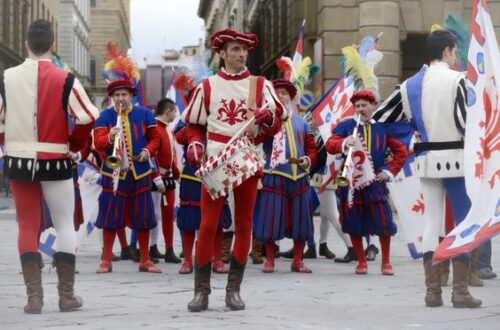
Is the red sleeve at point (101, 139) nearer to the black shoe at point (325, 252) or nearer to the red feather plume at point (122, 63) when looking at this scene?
the red feather plume at point (122, 63)

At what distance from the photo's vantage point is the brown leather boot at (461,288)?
6.50 m

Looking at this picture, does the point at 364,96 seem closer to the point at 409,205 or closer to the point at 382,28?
the point at 409,205

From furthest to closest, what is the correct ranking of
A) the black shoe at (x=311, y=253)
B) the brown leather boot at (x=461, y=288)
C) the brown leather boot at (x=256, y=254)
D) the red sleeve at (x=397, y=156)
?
the black shoe at (x=311, y=253) → the brown leather boot at (x=256, y=254) → the red sleeve at (x=397, y=156) → the brown leather boot at (x=461, y=288)

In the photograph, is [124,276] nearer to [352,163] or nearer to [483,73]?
[352,163]

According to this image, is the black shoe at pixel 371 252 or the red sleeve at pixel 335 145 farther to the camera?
the black shoe at pixel 371 252

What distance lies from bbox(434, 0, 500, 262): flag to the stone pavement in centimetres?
50

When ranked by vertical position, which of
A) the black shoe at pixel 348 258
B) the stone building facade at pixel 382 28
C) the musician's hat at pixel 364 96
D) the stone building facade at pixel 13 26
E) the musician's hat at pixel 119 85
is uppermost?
the stone building facade at pixel 13 26

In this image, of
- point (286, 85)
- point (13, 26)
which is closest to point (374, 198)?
point (286, 85)

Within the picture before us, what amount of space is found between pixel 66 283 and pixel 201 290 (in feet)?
2.79

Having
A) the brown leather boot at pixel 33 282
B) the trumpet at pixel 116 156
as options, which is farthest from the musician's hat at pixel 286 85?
the brown leather boot at pixel 33 282

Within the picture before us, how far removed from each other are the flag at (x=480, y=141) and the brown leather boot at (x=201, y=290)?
1.49 m

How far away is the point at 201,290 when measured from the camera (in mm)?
6527

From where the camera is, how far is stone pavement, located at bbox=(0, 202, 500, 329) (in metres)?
5.89

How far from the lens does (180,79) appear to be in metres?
10.5
